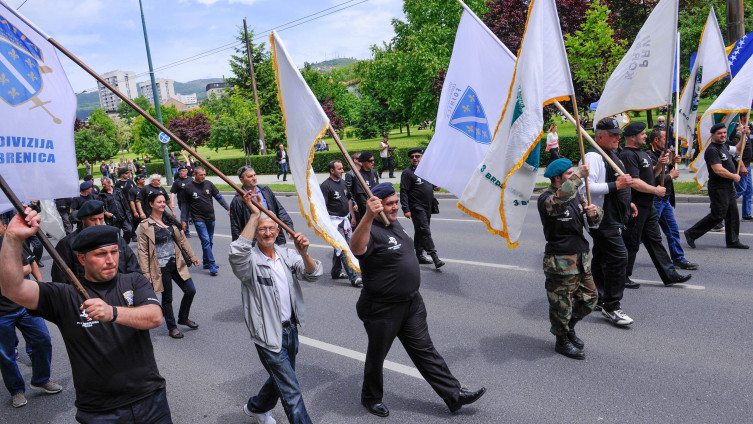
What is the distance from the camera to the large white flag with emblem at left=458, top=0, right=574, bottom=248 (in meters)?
4.68

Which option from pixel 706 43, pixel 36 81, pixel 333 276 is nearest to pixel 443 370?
pixel 36 81

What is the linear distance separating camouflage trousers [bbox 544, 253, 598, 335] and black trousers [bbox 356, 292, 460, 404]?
1306mm

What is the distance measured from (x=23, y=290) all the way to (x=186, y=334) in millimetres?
3869

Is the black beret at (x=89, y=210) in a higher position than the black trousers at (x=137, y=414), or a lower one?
higher

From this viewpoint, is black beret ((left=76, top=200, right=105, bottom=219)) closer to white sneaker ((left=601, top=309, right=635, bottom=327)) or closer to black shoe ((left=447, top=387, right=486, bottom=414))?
black shoe ((left=447, top=387, right=486, bottom=414))

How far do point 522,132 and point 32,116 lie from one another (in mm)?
3582

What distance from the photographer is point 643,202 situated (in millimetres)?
6488

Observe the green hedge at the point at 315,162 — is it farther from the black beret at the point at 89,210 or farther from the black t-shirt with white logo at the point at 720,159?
the black beret at the point at 89,210

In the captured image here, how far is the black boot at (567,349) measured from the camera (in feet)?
16.4

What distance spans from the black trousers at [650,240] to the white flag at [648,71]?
4.18ft

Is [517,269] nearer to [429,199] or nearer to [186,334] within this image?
[429,199]

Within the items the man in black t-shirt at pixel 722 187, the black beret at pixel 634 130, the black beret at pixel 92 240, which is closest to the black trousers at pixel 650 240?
the black beret at pixel 634 130

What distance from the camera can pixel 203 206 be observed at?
9680mm

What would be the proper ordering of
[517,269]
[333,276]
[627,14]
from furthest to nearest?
1. [627,14]
2. [333,276]
3. [517,269]
